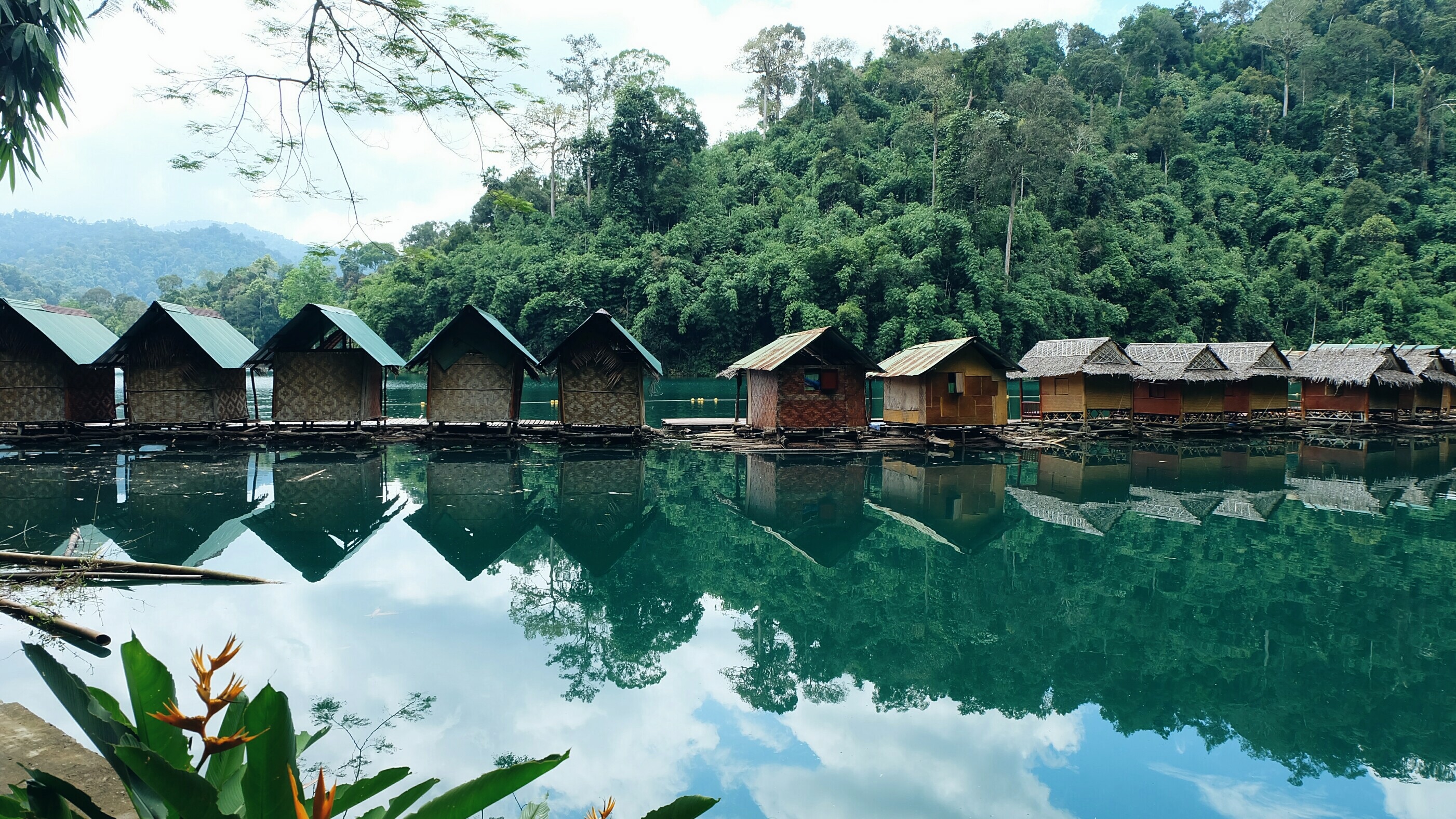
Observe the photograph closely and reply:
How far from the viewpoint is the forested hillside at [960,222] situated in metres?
39.9

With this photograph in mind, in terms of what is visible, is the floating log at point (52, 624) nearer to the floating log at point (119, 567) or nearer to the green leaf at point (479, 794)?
the floating log at point (119, 567)

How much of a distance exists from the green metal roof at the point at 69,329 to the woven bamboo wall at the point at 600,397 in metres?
10.3

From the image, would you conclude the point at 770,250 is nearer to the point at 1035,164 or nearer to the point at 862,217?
the point at 862,217

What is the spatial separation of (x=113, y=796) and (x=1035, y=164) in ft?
140

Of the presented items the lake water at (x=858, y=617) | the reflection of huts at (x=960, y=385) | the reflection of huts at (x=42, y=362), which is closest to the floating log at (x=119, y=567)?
the lake water at (x=858, y=617)

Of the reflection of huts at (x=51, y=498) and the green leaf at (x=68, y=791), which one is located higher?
the green leaf at (x=68, y=791)

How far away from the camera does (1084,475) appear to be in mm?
17547

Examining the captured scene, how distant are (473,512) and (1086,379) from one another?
18579mm

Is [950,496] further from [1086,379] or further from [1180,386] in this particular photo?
[1180,386]

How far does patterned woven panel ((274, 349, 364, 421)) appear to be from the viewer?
19.6m

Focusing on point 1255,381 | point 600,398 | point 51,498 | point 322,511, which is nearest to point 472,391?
point 600,398

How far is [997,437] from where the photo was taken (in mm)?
21469

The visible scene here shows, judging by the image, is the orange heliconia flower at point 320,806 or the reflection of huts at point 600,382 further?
the reflection of huts at point 600,382

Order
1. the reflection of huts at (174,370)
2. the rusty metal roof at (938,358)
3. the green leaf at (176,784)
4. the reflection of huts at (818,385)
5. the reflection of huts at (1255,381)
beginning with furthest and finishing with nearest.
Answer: the reflection of huts at (1255,381) < the rusty metal roof at (938,358) < the reflection of huts at (818,385) < the reflection of huts at (174,370) < the green leaf at (176,784)
